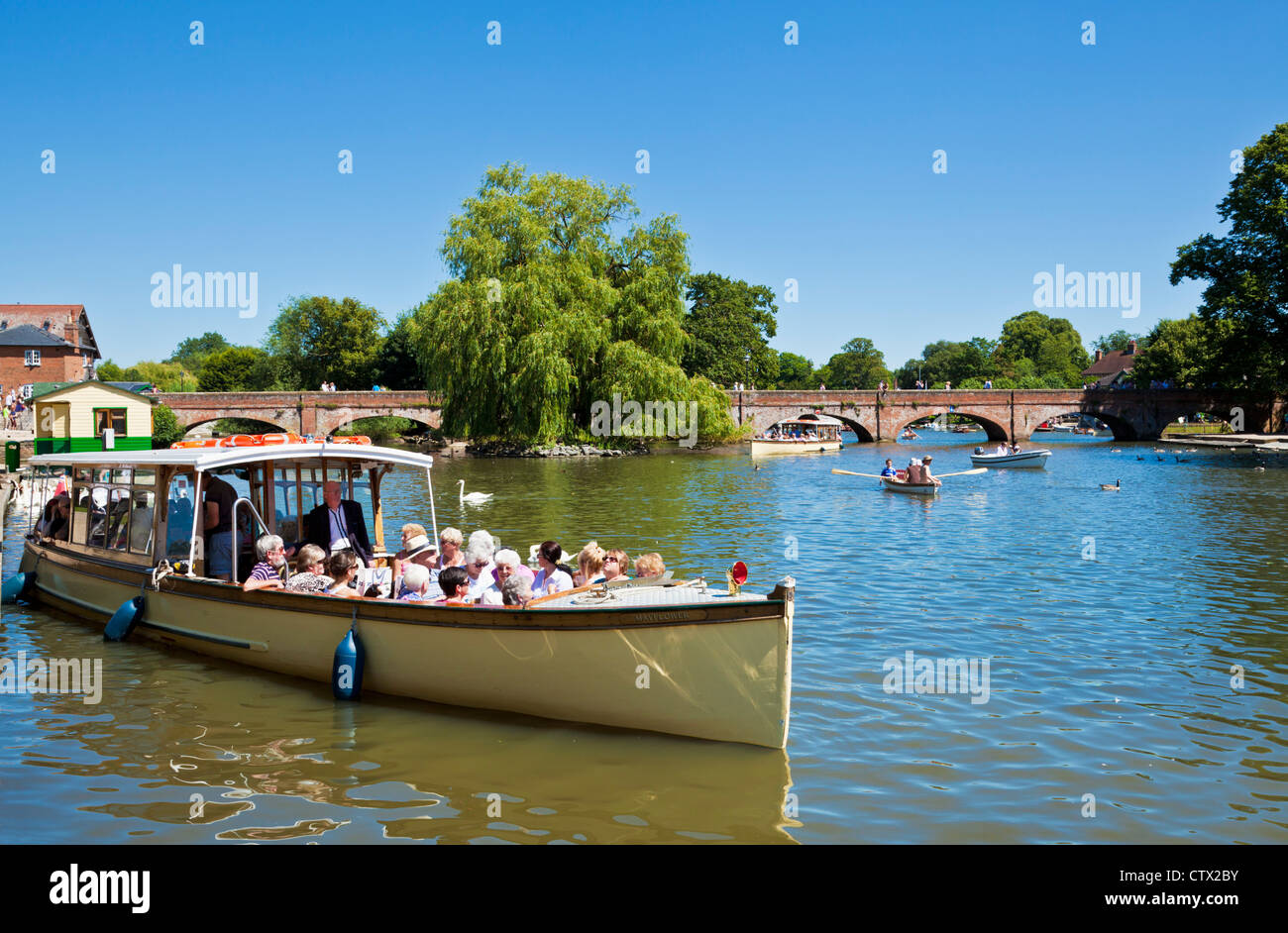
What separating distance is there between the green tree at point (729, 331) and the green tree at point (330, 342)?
28172 mm

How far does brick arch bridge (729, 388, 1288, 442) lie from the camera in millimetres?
70375

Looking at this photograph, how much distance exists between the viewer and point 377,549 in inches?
492

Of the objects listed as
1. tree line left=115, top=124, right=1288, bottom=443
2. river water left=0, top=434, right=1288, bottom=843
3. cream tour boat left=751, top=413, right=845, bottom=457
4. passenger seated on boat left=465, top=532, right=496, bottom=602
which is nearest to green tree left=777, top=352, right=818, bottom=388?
cream tour boat left=751, top=413, right=845, bottom=457

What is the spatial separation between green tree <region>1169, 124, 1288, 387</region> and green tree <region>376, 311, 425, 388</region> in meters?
55.3

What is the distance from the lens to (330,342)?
8556 cm

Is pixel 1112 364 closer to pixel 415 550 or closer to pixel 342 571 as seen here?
pixel 415 550

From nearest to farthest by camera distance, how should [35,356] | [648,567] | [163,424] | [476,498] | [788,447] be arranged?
1. [648,567]
2. [476,498]
3. [163,424]
4. [788,447]
5. [35,356]

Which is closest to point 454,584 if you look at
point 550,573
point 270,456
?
point 550,573

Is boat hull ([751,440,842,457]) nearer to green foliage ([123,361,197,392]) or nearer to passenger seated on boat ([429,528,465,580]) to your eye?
passenger seated on boat ([429,528,465,580])

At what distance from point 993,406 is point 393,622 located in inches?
2813

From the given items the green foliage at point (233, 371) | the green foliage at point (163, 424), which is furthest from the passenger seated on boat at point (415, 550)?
the green foliage at point (233, 371)
